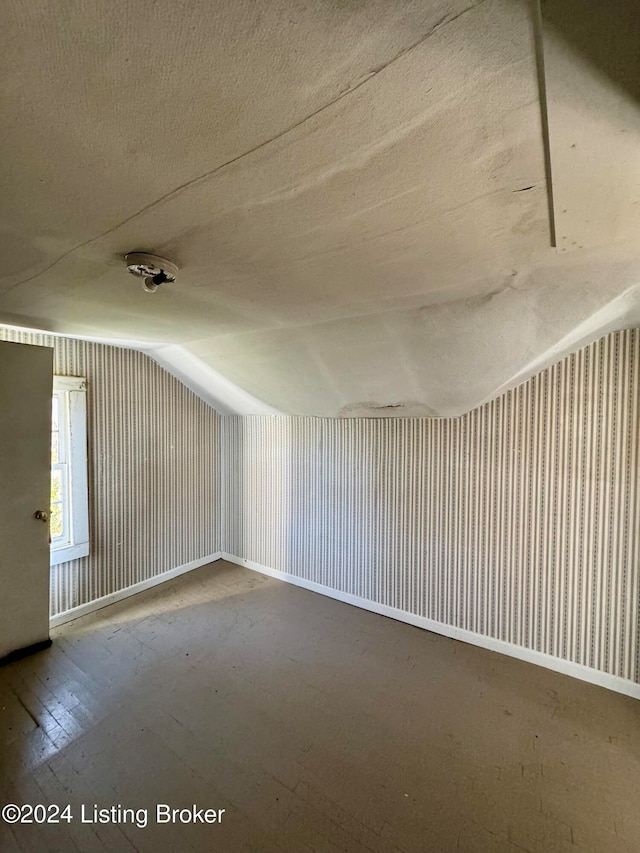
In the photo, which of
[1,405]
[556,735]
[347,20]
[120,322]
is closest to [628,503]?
[556,735]

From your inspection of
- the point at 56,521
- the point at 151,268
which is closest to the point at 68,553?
the point at 56,521

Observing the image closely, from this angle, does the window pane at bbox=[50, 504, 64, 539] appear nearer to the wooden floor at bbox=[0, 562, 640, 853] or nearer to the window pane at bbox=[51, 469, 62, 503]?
the window pane at bbox=[51, 469, 62, 503]

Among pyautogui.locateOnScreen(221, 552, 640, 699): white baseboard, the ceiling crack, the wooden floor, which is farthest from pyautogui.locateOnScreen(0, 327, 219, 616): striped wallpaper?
the ceiling crack

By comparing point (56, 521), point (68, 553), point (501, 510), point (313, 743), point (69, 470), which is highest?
point (69, 470)

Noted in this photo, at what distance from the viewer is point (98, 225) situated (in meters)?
0.96

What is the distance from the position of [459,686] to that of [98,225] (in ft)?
9.32

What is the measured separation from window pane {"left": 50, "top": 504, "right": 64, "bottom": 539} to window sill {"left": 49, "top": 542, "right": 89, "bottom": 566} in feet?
0.38

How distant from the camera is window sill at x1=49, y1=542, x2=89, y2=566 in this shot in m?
2.71

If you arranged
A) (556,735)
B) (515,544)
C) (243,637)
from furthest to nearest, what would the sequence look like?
1. (243,637)
2. (515,544)
3. (556,735)

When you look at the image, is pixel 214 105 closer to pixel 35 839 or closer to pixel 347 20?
pixel 347 20

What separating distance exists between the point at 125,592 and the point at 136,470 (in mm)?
1073

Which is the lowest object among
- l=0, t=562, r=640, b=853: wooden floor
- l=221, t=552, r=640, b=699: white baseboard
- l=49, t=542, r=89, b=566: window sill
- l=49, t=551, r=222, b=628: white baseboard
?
l=0, t=562, r=640, b=853: wooden floor

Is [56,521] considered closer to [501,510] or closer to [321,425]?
[321,425]

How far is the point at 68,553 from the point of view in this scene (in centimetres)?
278
